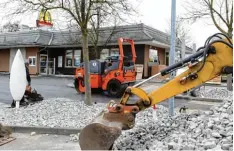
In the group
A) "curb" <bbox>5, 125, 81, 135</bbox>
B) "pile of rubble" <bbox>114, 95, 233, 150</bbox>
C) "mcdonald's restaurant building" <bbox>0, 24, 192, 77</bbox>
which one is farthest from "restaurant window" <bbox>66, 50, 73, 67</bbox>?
"pile of rubble" <bbox>114, 95, 233, 150</bbox>

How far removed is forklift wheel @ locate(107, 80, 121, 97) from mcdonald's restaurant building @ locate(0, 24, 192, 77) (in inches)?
408

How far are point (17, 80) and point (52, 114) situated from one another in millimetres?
2229

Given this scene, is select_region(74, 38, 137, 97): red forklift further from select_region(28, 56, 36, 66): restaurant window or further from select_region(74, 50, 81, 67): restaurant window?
select_region(28, 56, 36, 66): restaurant window

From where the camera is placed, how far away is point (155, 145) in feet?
15.5

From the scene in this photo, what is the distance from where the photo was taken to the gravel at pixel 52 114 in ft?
23.8

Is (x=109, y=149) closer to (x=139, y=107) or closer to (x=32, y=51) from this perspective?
(x=139, y=107)

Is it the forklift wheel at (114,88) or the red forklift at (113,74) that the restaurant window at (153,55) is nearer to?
the red forklift at (113,74)

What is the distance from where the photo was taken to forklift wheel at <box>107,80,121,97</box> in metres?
12.5

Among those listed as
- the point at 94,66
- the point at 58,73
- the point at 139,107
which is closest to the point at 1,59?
the point at 58,73

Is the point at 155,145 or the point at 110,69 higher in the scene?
the point at 110,69

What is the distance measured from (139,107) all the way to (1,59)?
29696 mm

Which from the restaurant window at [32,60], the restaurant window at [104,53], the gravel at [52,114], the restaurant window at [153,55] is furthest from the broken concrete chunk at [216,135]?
the restaurant window at [32,60]

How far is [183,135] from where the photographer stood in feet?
16.0

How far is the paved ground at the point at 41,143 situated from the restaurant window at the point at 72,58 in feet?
68.0
